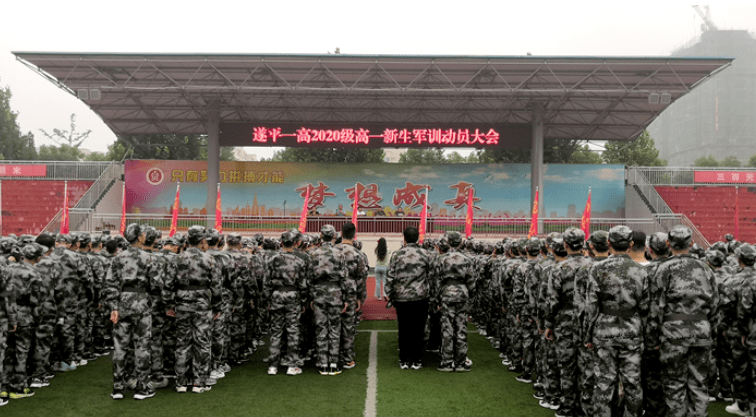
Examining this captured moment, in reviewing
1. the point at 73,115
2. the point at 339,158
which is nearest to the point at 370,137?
the point at 339,158

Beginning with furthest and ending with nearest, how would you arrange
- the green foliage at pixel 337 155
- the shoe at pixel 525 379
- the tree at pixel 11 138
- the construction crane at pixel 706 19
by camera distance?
the construction crane at pixel 706 19 < the tree at pixel 11 138 < the green foliage at pixel 337 155 < the shoe at pixel 525 379

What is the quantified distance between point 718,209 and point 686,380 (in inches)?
859

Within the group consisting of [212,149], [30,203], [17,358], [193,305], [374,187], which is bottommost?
[17,358]

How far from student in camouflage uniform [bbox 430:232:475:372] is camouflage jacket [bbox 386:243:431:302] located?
0.81 feet

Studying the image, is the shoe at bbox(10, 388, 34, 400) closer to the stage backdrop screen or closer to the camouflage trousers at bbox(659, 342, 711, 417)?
the camouflage trousers at bbox(659, 342, 711, 417)

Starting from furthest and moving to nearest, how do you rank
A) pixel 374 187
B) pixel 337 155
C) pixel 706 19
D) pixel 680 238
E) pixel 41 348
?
pixel 706 19, pixel 337 155, pixel 374 187, pixel 41 348, pixel 680 238

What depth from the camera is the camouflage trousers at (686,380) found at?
4.45 m

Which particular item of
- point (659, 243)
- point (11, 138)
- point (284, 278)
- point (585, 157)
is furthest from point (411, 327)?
point (11, 138)

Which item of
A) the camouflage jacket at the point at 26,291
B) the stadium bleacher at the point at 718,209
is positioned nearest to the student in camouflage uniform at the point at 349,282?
the camouflage jacket at the point at 26,291

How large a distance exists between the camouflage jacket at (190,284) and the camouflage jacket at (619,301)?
164 inches

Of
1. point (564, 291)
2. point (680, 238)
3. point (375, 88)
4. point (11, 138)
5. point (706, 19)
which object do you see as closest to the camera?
point (680, 238)

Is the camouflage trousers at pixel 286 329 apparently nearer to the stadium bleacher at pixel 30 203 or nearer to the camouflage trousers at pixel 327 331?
the camouflage trousers at pixel 327 331

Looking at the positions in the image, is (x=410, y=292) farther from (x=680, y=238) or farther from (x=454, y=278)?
(x=680, y=238)

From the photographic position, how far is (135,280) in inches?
239
